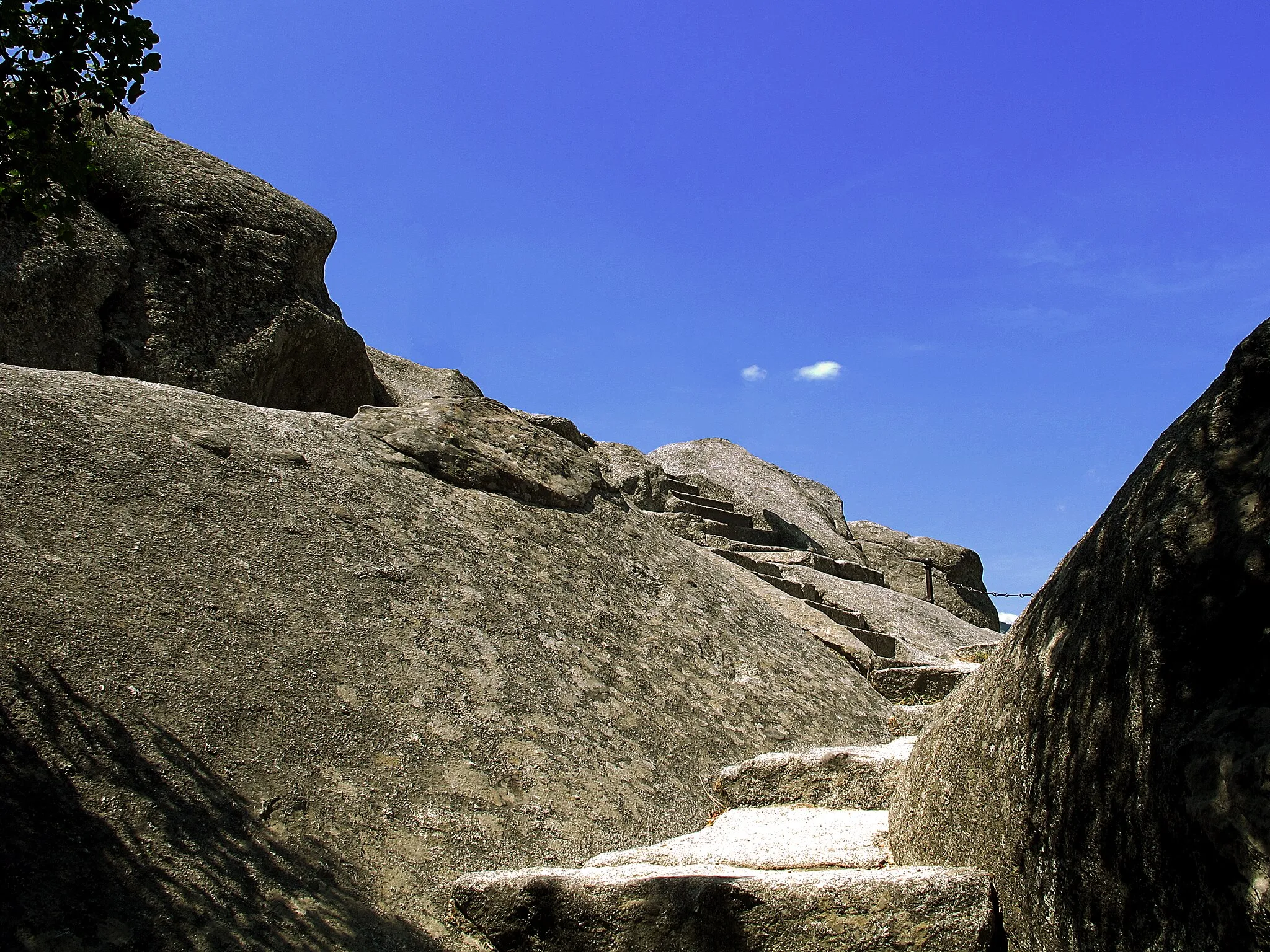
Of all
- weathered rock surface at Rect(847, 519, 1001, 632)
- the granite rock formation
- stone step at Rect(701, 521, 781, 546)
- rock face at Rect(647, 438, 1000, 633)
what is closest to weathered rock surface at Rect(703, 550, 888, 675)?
the granite rock formation

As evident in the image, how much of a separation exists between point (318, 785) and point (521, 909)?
0.76 m

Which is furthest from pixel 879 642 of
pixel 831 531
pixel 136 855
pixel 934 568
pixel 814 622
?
pixel 934 568

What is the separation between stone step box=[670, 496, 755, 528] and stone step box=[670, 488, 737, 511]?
0.05 m

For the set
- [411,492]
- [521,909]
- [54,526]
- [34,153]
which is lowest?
[521,909]

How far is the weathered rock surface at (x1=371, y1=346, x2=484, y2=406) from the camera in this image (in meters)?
11.3

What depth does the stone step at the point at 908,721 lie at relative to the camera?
18.5 feet

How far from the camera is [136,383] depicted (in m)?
4.51

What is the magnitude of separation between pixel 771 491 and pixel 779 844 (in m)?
14.9

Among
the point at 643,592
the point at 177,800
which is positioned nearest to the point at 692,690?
the point at 643,592

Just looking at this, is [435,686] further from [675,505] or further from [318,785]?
[675,505]

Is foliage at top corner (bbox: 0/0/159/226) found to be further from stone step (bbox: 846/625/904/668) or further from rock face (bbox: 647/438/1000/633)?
rock face (bbox: 647/438/1000/633)

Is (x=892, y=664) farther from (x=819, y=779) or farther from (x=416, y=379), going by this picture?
(x=416, y=379)

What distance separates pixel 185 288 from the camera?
Result: 7367mm

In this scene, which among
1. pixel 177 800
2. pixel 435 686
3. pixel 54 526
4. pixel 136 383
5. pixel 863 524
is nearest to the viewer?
pixel 177 800
